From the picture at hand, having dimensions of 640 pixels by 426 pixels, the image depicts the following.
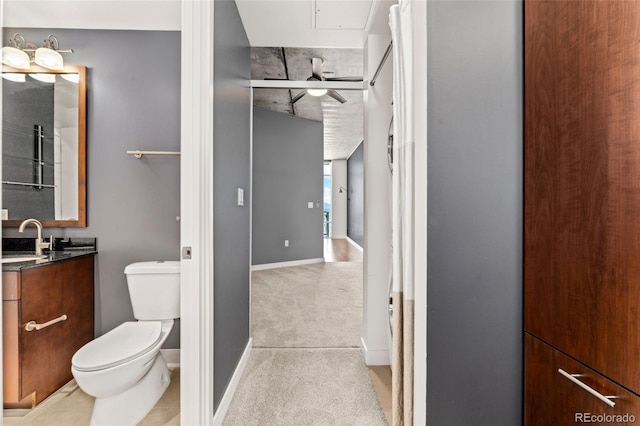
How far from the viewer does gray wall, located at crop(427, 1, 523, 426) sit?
1.07 m

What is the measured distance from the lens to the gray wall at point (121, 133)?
220 cm

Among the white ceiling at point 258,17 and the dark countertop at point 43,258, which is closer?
the dark countertop at point 43,258

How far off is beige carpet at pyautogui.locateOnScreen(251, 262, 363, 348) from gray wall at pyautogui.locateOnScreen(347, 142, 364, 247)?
138 inches

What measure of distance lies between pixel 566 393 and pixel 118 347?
1939 mm

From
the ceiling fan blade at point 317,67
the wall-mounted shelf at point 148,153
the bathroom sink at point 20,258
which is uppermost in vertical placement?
the ceiling fan blade at point 317,67

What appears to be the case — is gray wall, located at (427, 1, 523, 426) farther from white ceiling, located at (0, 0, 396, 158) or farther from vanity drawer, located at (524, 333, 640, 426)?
white ceiling, located at (0, 0, 396, 158)

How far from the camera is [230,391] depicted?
5.67 ft

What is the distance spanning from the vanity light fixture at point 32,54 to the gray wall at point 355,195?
6454 millimetres

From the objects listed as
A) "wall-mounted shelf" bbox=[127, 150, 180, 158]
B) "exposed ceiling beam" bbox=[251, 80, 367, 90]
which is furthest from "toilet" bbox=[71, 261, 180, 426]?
"exposed ceiling beam" bbox=[251, 80, 367, 90]

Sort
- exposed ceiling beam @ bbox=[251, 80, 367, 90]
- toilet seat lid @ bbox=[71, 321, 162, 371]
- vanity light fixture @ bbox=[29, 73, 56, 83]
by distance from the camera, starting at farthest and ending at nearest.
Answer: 1. exposed ceiling beam @ bbox=[251, 80, 367, 90]
2. vanity light fixture @ bbox=[29, 73, 56, 83]
3. toilet seat lid @ bbox=[71, 321, 162, 371]

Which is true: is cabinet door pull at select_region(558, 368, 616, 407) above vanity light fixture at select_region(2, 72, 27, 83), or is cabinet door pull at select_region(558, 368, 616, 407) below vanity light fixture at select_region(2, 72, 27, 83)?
below

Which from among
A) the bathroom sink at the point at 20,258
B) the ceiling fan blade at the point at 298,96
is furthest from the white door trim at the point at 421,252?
the ceiling fan blade at the point at 298,96

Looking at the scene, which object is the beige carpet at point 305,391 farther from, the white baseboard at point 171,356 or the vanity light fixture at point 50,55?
the vanity light fixture at point 50,55

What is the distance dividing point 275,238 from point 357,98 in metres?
2.74
